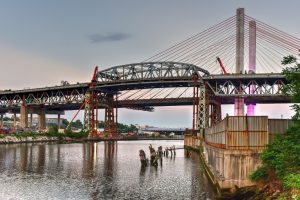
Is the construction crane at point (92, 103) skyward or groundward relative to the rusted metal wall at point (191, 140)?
skyward

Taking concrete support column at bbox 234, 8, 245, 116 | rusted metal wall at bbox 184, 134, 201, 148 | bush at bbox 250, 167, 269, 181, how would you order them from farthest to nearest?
concrete support column at bbox 234, 8, 245, 116
rusted metal wall at bbox 184, 134, 201, 148
bush at bbox 250, 167, 269, 181

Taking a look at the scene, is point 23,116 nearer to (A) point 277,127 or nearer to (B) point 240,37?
(B) point 240,37

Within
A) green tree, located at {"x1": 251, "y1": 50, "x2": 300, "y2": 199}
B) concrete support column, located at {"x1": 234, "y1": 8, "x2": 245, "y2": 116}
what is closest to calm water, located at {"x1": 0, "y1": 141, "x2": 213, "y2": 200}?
green tree, located at {"x1": 251, "y1": 50, "x2": 300, "y2": 199}

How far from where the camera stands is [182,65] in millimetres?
149000

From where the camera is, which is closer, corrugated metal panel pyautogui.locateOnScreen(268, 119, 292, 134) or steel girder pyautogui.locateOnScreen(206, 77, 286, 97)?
corrugated metal panel pyautogui.locateOnScreen(268, 119, 292, 134)

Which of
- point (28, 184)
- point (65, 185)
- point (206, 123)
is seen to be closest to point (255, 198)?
point (65, 185)

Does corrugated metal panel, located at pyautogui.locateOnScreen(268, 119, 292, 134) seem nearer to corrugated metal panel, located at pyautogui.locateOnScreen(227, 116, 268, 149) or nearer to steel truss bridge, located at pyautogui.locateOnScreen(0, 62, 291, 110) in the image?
corrugated metal panel, located at pyautogui.locateOnScreen(227, 116, 268, 149)

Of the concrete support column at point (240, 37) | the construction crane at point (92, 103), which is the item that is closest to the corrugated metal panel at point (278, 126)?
the concrete support column at point (240, 37)

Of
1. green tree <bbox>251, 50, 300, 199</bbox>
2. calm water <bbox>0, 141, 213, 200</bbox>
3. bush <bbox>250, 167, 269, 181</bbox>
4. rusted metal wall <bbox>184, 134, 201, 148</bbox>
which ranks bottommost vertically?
calm water <bbox>0, 141, 213, 200</bbox>

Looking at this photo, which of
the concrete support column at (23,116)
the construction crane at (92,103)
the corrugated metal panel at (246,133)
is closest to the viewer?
the corrugated metal panel at (246,133)

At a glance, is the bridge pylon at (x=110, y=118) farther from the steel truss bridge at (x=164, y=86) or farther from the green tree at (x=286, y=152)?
the green tree at (x=286, y=152)

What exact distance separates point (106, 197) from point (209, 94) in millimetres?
116693

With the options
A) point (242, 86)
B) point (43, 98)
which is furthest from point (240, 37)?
point (43, 98)

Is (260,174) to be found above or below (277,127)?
below
